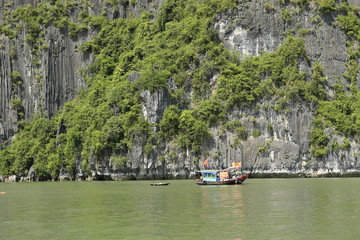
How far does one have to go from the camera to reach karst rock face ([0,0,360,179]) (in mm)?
58406

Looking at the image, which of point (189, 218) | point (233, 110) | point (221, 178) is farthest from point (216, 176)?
point (189, 218)

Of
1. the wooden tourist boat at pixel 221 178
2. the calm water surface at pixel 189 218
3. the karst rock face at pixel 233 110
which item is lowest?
the calm water surface at pixel 189 218

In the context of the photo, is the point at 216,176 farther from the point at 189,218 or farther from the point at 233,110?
the point at 189,218

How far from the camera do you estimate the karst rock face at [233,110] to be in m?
58.4

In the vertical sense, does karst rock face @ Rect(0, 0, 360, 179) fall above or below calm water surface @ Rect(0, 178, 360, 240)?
above

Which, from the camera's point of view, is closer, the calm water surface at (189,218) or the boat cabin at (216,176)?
the calm water surface at (189,218)

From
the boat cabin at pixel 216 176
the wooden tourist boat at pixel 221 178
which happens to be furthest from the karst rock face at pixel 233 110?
the boat cabin at pixel 216 176

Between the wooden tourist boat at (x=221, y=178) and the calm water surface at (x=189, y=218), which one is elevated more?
the wooden tourist boat at (x=221, y=178)

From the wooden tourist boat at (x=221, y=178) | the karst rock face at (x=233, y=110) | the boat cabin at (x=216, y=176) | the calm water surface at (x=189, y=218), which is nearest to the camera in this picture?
the calm water surface at (x=189, y=218)

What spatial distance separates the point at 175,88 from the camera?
217ft

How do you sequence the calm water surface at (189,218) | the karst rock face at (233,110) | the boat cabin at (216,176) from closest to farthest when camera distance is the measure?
1. the calm water surface at (189,218)
2. the boat cabin at (216,176)
3. the karst rock face at (233,110)

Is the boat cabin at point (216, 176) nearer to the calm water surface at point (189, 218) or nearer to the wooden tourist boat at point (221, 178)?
Result: the wooden tourist boat at point (221, 178)

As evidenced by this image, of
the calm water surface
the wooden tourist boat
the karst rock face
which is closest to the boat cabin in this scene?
the wooden tourist boat

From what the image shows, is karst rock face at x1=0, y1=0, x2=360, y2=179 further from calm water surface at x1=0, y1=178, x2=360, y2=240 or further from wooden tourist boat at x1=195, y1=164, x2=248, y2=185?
calm water surface at x1=0, y1=178, x2=360, y2=240
